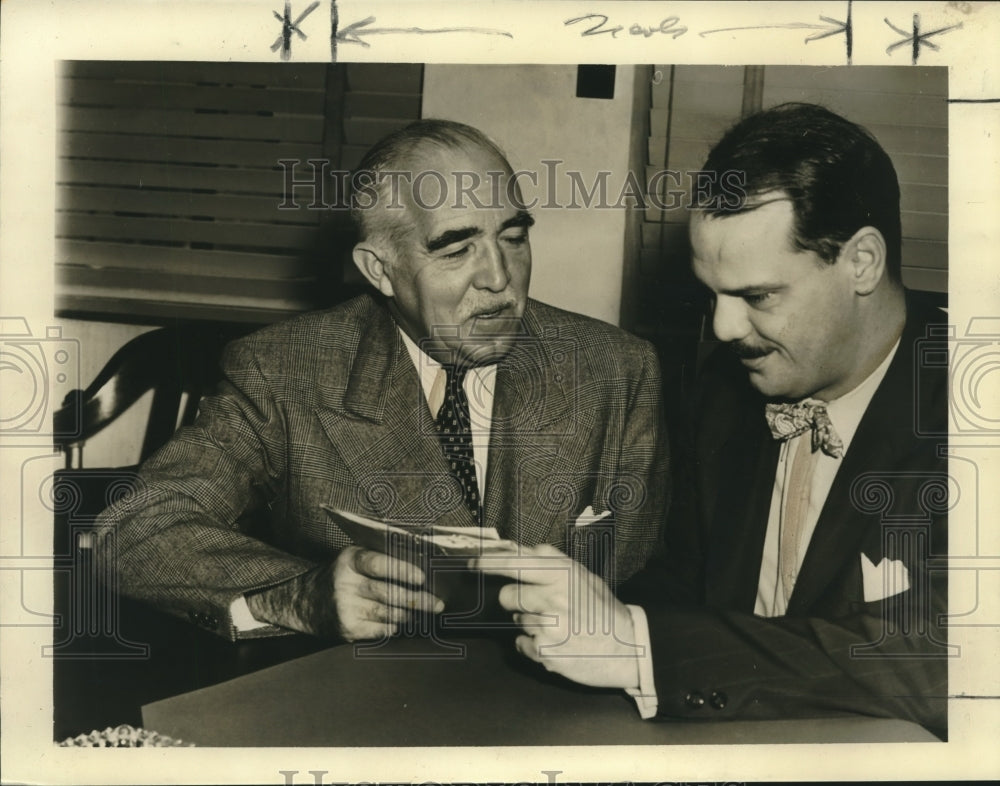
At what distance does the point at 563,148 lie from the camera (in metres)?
2.10

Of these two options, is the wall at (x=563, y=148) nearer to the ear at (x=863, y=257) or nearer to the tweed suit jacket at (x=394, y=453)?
the tweed suit jacket at (x=394, y=453)

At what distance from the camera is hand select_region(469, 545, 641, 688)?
78.4 inches

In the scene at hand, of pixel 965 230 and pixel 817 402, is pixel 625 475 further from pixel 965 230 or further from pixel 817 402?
pixel 965 230

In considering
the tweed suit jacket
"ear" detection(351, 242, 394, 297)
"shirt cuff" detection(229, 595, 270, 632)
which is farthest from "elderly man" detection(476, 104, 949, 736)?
"ear" detection(351, 242, 394, 297)

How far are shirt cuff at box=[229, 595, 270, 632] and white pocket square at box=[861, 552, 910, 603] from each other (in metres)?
1.23

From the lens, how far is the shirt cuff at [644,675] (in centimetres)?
199

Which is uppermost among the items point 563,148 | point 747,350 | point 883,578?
point 563,148

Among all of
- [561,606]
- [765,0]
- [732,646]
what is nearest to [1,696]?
[561,606]

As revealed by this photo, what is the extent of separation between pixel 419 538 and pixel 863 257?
1.07m

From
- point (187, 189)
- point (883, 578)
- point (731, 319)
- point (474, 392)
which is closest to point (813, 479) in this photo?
point (883, 578)

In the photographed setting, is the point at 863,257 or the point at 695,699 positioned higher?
the point at 863,257

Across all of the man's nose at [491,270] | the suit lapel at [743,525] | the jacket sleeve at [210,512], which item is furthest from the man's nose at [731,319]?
the jacket sleeve at [210,512]

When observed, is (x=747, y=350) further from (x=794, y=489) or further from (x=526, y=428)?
(x=526, y=428)

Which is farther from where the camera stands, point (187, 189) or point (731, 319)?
point (187, 189)
